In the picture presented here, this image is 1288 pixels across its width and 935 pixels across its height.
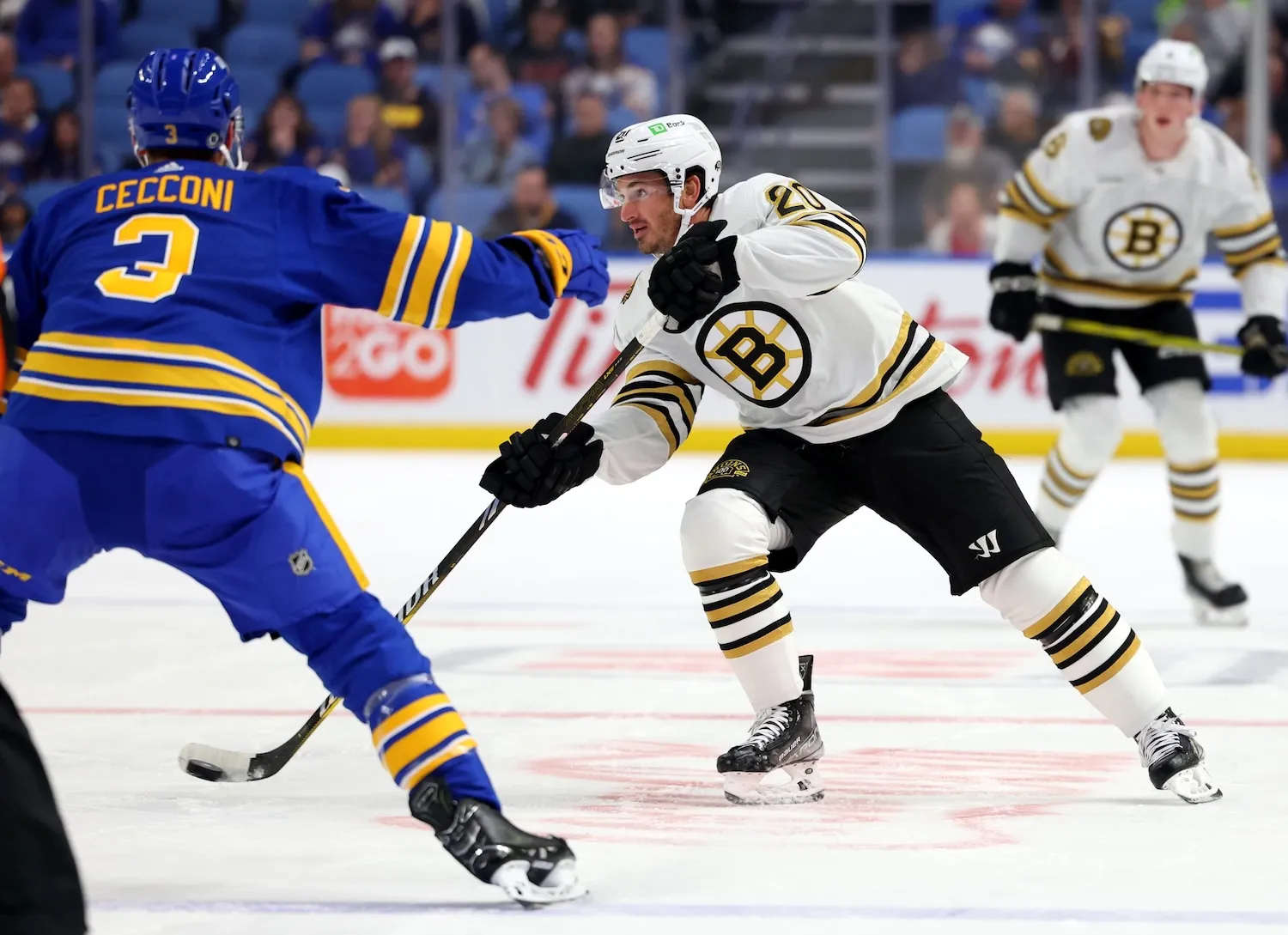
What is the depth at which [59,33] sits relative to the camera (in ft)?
29.5

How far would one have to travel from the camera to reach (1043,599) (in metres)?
2.79

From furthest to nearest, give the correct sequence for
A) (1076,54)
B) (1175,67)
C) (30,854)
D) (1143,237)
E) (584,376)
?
(1076,54)
(584,376)
(1143,237)
(1175,67)
(30,854)

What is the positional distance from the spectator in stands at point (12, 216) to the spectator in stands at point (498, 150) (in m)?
1.95

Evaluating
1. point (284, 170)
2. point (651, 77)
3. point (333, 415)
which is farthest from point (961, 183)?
point (284, 170)

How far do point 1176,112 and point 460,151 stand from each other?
4.61 metres

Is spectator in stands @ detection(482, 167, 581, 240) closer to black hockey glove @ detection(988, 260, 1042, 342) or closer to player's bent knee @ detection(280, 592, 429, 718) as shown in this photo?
black hockey glove @ detection(988, 260, 1042, 342)

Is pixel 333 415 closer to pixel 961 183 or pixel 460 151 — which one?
pixel 460 151

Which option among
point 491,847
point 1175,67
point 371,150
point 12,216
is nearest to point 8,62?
point 12,216

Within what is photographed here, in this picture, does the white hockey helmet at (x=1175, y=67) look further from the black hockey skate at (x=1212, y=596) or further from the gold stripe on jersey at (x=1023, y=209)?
the black hockey skate at (x=1212, y=596)

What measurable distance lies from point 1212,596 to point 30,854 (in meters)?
3.53

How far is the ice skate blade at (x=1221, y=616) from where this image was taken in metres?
4.49

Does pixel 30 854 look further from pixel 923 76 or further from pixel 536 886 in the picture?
pixel 923 76

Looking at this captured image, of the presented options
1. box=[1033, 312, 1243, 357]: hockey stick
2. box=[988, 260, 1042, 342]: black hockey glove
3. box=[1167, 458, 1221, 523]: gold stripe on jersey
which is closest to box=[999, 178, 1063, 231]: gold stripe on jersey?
box=[988, 260, 1042, 342]: black hockey glove

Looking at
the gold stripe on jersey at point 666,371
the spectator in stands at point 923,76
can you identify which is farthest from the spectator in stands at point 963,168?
the gold stripe on jersey at point 666,371
